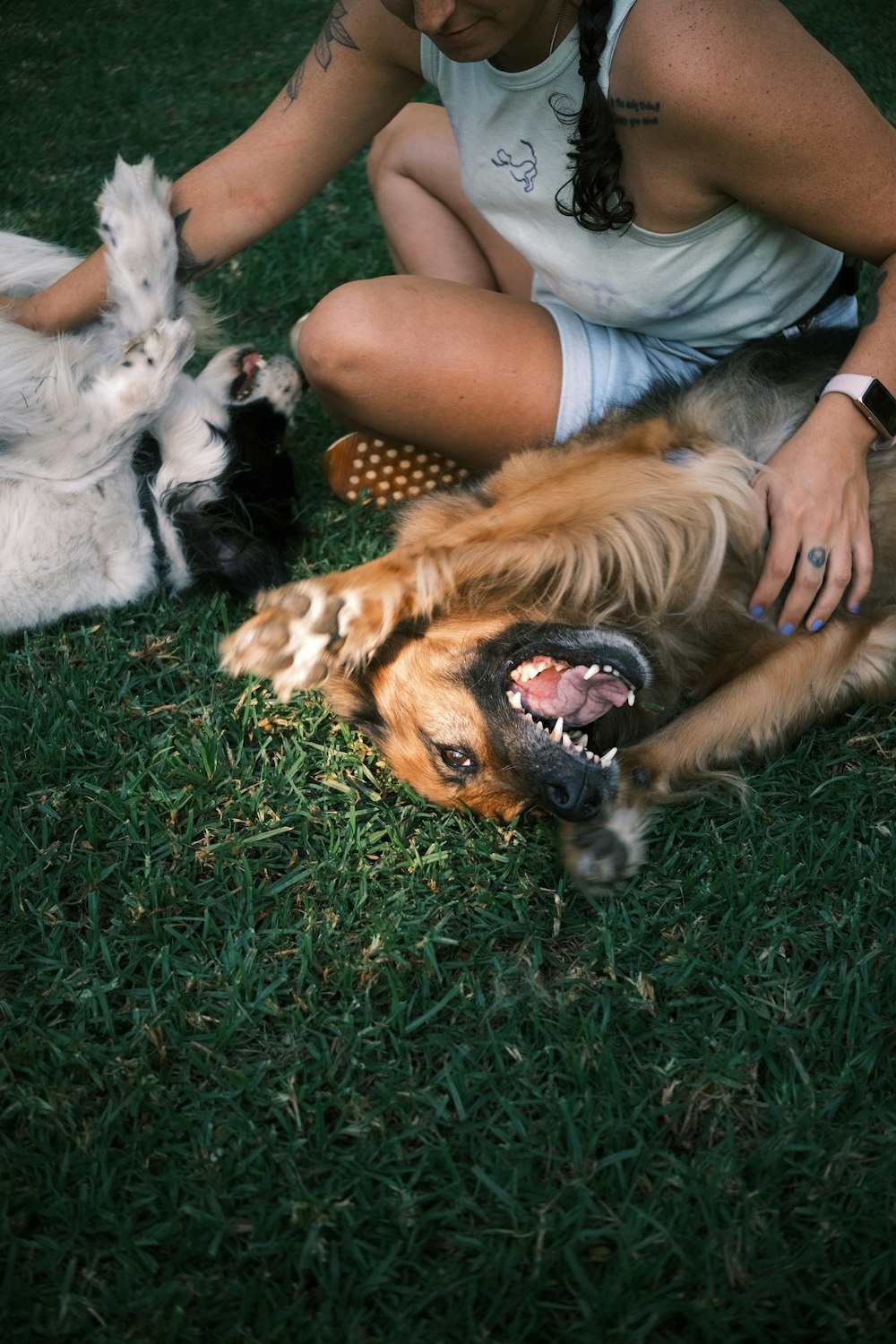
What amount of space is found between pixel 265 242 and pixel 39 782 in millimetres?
3239

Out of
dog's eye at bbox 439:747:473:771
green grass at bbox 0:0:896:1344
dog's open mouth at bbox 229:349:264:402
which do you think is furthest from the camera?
dog's open mouth at bbox 229:349:264:402

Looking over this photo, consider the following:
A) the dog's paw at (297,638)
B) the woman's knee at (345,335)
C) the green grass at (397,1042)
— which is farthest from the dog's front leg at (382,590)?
the woman's knee at (345,335)

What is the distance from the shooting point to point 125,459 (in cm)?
316

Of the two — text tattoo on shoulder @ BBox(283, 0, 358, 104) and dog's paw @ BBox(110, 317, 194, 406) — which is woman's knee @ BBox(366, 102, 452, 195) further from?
dog's paw @ BBox(110, 317, 194, 406)

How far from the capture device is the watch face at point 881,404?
7.61ft

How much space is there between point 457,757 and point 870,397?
53.2 inches

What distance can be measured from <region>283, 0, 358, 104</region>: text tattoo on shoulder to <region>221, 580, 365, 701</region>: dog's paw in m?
1.59

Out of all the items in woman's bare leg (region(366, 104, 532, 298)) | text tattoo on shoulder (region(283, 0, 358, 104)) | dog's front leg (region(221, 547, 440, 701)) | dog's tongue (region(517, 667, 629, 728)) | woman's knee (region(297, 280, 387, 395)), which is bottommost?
dog's tongue (region(517, 667, 629, 728))

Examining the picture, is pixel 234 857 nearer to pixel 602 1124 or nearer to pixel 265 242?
pixel 602 1124

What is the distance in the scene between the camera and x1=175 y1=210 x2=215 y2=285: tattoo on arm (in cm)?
304

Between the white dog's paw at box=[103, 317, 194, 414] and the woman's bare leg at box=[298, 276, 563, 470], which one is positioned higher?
the woman's bare leg at box=[298, 276, 563, 470]

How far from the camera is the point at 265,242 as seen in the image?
473cm

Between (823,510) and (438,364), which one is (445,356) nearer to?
(438,364)

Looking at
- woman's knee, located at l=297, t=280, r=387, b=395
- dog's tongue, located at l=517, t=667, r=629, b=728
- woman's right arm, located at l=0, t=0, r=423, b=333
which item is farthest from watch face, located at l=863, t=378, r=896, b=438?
woman's right arm, located at l=0, t=0, r=423, b=333
